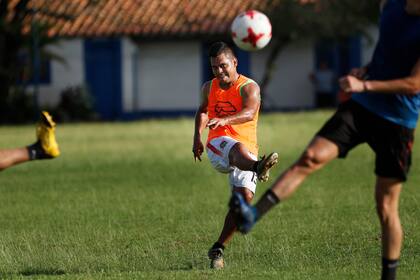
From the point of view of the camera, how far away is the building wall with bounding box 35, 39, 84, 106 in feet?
155

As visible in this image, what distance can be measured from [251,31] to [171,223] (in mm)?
3613

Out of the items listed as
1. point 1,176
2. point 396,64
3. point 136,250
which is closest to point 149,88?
point 1,176

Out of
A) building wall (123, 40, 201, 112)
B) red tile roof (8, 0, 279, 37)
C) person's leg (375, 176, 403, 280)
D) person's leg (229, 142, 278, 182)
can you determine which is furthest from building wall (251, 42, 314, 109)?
person's leg (375, 176, 403, 280)

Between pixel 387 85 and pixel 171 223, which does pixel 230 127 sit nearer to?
pixel 171 223

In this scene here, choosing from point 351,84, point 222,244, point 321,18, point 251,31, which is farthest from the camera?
point 321,18

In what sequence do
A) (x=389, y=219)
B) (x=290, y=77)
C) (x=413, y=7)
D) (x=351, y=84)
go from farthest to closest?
(x=290, y=77) → (x=389, y=219) → (x=413, y=7) → (x=351, y=84)

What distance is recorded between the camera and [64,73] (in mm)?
47219

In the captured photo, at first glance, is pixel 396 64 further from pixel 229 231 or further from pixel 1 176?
pixel 1 176

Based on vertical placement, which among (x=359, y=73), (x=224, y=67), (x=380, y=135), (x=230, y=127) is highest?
(x=359, y=73)

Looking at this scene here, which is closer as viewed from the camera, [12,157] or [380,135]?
[380,135]

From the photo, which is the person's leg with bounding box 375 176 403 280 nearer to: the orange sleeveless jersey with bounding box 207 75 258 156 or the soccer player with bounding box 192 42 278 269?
the soccer player with bounding box 192 42 278 269

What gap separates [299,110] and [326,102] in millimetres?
1414

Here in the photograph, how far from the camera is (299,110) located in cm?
4691

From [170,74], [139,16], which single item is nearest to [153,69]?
[170,74]
